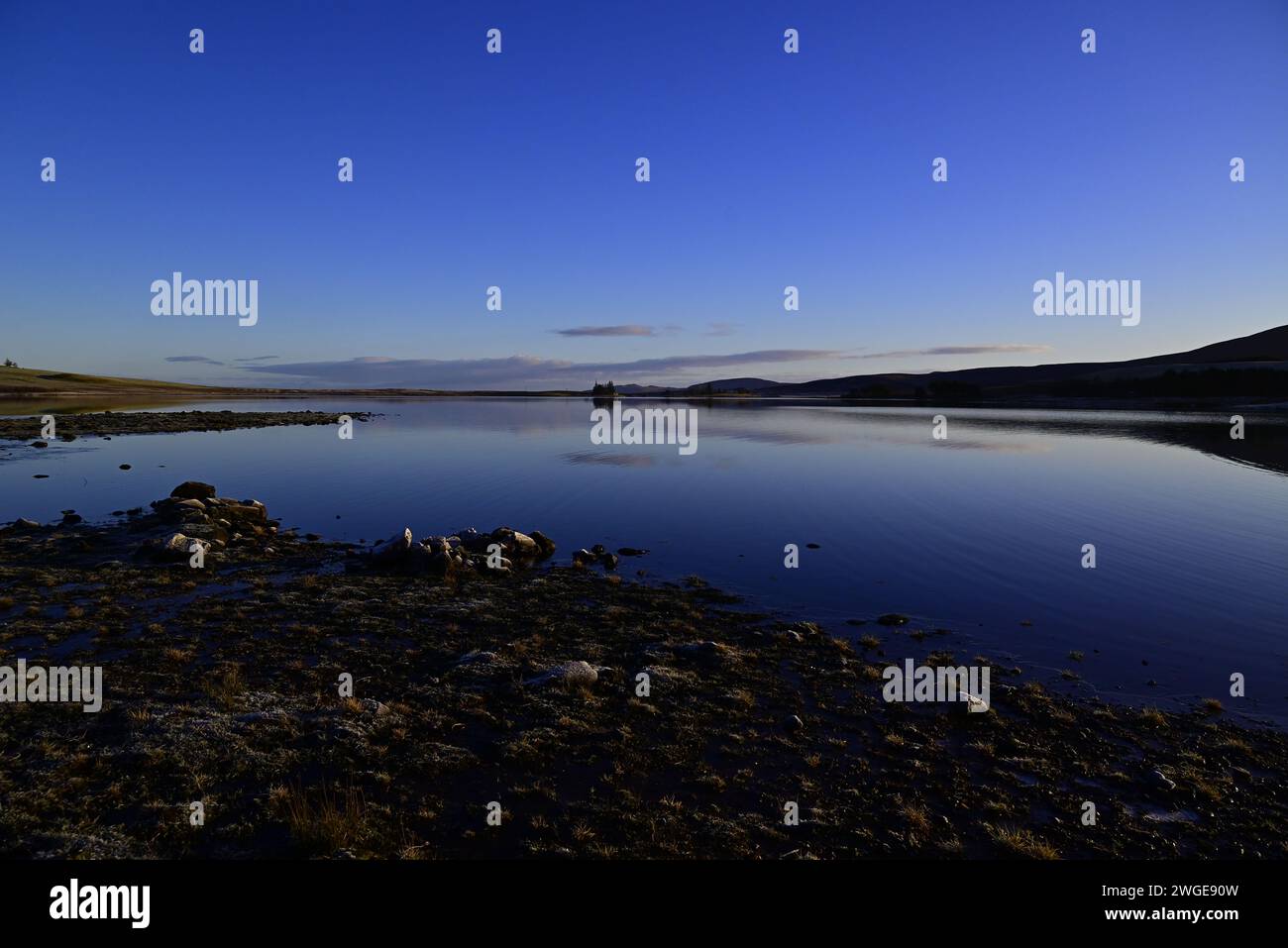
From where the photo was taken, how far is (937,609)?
17.2 meters

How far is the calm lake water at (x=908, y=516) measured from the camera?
15.3m

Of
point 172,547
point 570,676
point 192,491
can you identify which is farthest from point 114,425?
point 570,676

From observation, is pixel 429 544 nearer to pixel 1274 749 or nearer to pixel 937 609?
pixel 937 609

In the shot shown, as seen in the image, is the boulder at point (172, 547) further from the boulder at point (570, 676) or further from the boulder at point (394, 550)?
→ the boulder at point (570, 676)

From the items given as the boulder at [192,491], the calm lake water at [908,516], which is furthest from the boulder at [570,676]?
the boulder at [192,491]

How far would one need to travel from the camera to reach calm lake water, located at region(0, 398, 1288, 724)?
50.2ft

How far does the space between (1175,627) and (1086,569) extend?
525 centimetres

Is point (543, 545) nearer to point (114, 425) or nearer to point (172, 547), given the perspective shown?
point (172, 547)

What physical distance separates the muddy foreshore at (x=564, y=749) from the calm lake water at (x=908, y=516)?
8.23ft

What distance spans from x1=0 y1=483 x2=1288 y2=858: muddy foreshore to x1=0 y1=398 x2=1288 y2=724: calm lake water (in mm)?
2510

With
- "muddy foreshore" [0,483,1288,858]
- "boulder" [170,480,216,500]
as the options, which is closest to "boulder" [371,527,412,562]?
"muddy foreshore" [0,483,1288,858]

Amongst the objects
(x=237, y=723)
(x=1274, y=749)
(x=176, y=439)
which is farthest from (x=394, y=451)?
(x=1274, y=749)

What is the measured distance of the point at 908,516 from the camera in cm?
2956

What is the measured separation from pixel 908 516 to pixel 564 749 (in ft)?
80.5
